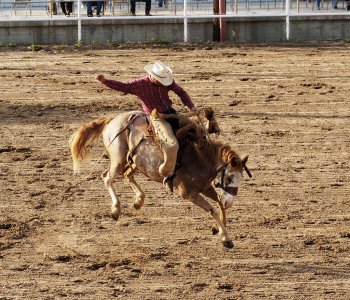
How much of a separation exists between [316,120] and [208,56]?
487cm

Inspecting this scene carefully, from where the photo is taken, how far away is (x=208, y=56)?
48.4ft

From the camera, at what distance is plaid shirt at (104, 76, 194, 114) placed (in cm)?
619

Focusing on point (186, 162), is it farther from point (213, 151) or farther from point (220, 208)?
point (220, 208)

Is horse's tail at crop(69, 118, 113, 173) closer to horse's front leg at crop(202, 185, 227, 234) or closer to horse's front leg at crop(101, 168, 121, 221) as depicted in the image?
horse's front leg at crop(101, 168, 121, 221)

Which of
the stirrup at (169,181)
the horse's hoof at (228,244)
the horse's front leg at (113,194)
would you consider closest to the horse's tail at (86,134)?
the horse's front leg at (113,194)

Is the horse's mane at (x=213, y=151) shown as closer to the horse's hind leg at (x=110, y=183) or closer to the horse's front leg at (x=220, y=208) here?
the horse's front leg at (x=220, y=208)

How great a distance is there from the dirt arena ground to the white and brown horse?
437 millimetres

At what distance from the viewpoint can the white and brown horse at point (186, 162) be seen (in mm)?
5883

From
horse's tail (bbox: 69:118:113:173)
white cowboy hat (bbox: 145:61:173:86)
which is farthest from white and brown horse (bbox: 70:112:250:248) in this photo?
white cowboy hat (bbox: 145:61:173:86)

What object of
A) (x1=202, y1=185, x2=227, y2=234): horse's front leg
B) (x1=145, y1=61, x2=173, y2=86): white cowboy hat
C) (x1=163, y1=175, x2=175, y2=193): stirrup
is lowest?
(x1=202, y1=185, x2=227, y2=234): horse's front leg

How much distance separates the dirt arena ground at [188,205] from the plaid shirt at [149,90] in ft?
4.81

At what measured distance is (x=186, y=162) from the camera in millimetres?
6164

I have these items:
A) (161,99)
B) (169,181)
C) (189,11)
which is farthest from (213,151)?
(189,11)

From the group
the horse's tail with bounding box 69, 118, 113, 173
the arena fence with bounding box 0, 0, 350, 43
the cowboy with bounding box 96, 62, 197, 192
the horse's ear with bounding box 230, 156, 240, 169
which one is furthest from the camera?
the arena fence with bounding box 0, 0, 350, 43
